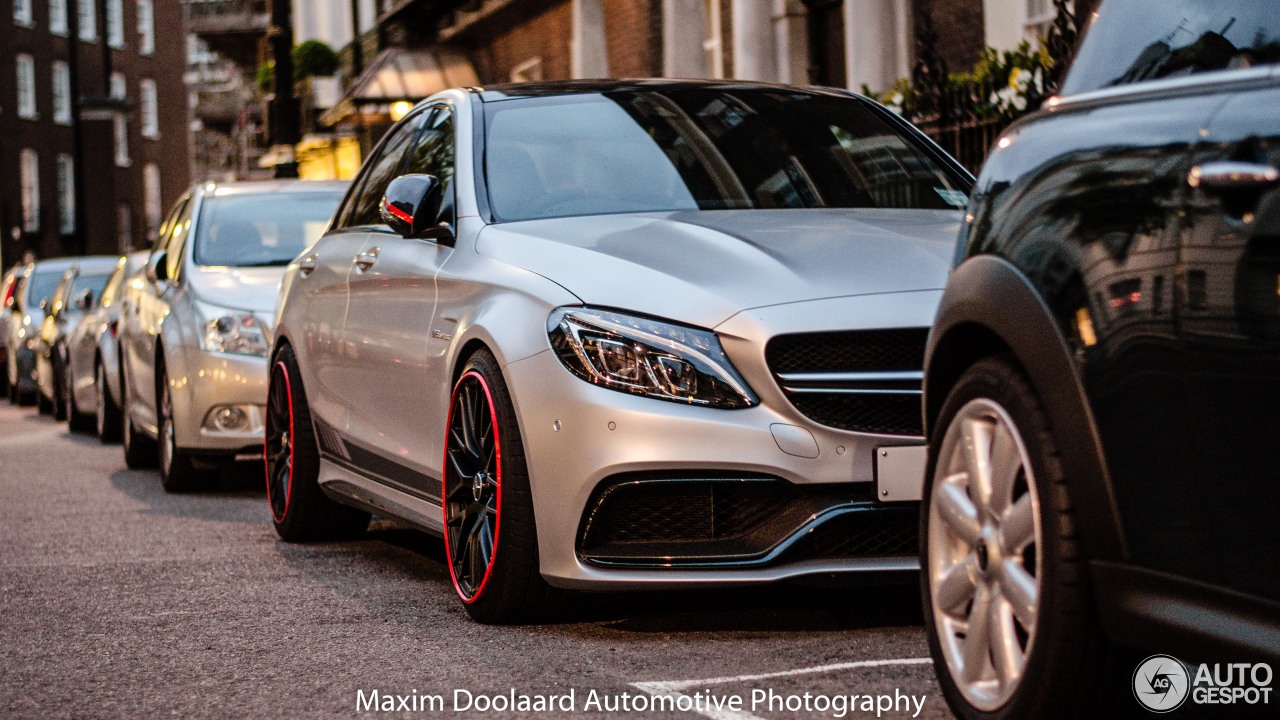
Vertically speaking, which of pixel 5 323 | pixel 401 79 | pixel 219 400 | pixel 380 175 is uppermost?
pixel 401 79

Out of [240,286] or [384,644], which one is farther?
[240,286]

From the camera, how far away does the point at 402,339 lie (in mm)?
6648

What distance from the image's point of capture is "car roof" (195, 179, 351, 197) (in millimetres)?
12117

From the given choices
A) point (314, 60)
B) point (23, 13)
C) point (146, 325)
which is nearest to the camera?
point (146, 325)

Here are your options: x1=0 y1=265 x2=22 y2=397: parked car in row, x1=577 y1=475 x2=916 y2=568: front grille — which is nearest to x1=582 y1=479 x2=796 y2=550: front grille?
x1=577 y1=475 x2=916 y2=568: front grille

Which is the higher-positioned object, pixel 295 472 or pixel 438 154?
pixel 438 154

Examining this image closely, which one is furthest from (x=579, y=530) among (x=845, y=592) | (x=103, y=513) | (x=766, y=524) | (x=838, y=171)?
(x=103, y=513)

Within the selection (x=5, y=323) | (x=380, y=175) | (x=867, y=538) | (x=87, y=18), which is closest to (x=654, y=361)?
(x=867, y=538)

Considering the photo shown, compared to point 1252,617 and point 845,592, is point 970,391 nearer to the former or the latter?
point 1252,617

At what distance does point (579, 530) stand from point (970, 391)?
1.60 m

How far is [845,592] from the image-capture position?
249 inches

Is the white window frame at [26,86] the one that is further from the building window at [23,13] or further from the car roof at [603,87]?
the car roof at [603,87]

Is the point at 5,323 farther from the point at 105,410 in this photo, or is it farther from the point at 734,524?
the point at 734,524

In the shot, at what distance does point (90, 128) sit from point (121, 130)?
12.8 ft
